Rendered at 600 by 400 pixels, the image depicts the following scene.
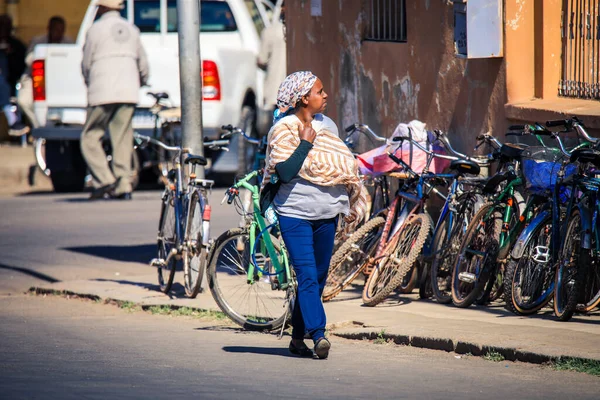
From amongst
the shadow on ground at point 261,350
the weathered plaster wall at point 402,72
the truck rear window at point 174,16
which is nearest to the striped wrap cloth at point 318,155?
the shadow on ground at point 261,350

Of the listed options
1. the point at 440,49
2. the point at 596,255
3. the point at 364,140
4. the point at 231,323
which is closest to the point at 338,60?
the point at 364,140

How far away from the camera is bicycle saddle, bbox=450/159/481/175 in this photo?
9117 millimetres

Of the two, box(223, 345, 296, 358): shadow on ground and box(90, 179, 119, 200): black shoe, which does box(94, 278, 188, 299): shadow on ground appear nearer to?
box(223, 345, 296, 358): shadow on ground

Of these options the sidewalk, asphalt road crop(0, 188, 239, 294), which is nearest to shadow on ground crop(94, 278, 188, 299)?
the sidewalk

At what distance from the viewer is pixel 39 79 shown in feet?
55.3

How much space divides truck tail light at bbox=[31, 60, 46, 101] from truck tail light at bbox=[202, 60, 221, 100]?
84.8 inches

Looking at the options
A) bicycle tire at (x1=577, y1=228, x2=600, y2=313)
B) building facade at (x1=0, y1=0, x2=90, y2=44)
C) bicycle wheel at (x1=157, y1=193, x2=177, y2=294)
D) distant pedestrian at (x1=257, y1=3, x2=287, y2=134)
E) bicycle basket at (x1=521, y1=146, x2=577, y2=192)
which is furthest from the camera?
building facade at (x1=0, y1=0, x2=90, y2=44)

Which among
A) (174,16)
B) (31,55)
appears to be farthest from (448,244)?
(31,55)

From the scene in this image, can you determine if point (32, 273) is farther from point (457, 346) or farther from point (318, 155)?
point (457, 346)

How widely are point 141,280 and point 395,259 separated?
274 centimetres

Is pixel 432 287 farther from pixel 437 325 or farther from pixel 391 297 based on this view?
pixel 437 325

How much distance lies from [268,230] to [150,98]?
28.4 feet

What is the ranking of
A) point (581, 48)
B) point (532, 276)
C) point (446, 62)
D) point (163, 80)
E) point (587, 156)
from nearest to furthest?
point (587, 156), point (532, 276), point (581, 48), point (446, 62), point (163, 80)

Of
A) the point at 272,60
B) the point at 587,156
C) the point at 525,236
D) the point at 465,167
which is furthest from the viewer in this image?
the point at 272,60
